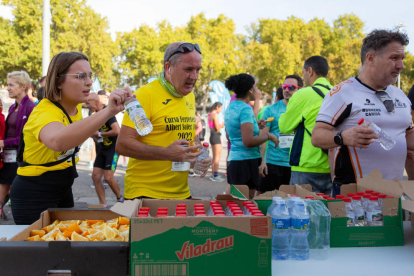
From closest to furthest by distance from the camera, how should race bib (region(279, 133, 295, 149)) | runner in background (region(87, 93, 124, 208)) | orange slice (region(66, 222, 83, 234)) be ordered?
orange slice (region(66, 222, 83, 234)), race bib (region(279, 133, 295, 149)), runner in background (region(87, 93, 124, 208))

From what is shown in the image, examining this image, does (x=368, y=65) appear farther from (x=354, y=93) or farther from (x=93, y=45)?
(x=93, y=45)

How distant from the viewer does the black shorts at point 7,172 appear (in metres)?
5.33

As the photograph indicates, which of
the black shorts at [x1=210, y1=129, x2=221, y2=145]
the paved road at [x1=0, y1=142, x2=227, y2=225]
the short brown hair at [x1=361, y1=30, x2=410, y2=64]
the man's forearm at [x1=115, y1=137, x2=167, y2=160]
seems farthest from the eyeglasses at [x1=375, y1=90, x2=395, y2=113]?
the black shorts at [x1=210, y1=129, x2=221, y2=145]

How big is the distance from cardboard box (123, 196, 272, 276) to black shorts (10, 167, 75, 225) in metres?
1.14

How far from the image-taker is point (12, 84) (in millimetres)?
5246

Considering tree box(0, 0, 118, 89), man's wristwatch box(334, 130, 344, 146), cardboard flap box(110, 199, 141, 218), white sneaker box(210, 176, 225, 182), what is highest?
tree box(0, 0, 118, 89)

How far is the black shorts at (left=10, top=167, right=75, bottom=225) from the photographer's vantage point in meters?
2.39

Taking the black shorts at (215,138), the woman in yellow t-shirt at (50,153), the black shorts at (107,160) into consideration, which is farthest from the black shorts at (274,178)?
the black shorts at (215,138)

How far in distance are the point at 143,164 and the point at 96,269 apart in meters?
1.15

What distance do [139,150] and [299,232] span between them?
1.19m

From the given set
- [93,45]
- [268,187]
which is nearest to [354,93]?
[268,187]

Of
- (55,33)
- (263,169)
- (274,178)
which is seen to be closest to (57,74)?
(263,169)

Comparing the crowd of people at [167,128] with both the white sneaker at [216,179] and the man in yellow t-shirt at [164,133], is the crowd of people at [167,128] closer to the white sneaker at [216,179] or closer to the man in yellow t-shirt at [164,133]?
the man in yellow t-shirt at [164,133]

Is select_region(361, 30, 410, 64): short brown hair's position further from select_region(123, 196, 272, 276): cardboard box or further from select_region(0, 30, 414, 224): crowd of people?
select_region(123, 196, 272, 276): cardboard box
